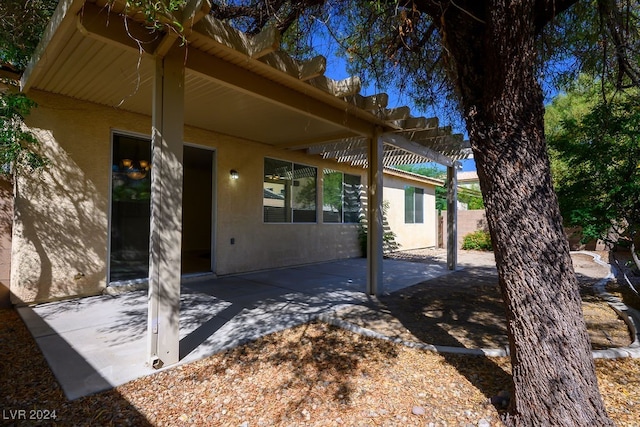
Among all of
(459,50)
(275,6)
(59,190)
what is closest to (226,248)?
(59,190)

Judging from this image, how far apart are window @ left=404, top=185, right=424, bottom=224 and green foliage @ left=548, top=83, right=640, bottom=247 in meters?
8.42

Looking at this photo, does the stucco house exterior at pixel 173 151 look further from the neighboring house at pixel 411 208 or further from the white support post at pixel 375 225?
the neighboring house at pixel 411 208

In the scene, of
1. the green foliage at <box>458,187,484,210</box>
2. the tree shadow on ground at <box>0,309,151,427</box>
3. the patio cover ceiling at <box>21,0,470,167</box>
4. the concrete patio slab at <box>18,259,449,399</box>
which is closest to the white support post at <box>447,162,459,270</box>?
the patio cover ceiling at <box>21,0,470,167</box>

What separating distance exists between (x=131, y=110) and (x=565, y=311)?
246 inches

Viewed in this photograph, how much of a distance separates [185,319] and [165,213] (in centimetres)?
180

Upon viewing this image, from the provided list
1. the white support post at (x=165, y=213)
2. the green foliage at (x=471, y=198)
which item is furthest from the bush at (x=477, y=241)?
the white support post at (x=165, y=213)

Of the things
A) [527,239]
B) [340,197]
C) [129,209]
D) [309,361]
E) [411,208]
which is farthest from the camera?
[411,208]

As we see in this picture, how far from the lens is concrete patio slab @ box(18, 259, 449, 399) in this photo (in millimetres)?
2826

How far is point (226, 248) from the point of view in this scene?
22.5 feet

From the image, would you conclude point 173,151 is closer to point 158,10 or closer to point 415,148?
point 158,10

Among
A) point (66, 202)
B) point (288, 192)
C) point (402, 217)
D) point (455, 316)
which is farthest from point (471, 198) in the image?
point (66, 202)

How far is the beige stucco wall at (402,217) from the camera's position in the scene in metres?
12.3

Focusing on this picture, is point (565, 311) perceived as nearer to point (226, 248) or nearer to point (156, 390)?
point (156, 390)

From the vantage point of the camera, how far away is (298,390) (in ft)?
8.45
